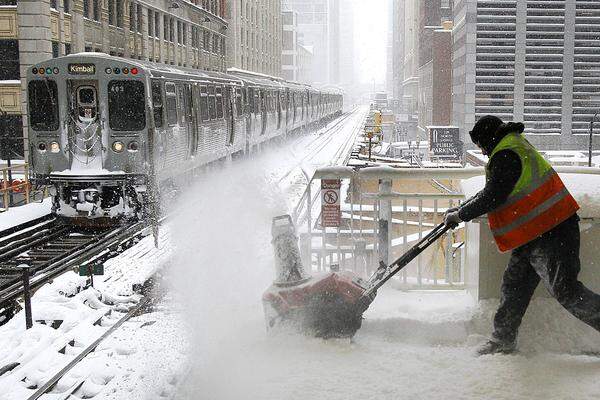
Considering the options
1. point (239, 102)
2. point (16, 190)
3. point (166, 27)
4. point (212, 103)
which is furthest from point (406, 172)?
point (166, 27)

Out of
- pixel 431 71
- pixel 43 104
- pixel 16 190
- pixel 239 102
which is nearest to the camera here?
pixel 43 104

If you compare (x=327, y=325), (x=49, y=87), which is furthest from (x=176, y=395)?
(x=49, y=87)

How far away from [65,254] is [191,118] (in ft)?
21.5

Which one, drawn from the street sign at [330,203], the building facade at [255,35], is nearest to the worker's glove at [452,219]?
the street sign at [330,203]

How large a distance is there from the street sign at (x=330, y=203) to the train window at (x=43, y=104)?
8.88 m

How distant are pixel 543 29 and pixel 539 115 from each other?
24.3 feet

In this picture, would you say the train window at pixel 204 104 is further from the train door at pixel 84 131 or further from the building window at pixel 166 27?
the building window at pixel 166 27

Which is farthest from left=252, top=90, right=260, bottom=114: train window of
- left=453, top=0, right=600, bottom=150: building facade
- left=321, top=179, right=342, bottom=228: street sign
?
left=453, top=0, right=600, bottom=150: building facade

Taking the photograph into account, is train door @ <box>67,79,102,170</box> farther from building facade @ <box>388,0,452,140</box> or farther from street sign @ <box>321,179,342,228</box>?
building facade @ <box>388,0,452,140</box>

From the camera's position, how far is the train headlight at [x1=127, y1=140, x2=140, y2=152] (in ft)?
48.8

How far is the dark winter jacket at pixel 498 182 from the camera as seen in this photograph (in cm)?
537

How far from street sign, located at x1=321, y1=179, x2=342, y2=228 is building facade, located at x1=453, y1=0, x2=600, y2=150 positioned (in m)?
61.4

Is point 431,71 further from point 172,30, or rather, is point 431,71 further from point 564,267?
point 564,267

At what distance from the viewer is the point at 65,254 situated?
11.7m
